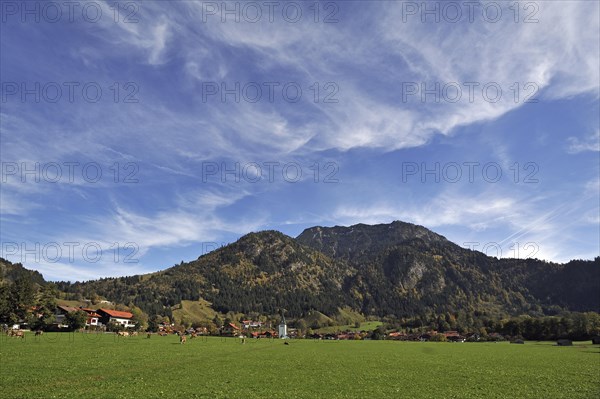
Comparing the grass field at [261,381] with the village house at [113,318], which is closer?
the grass field at [261,381]

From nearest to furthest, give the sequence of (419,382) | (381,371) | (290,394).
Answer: (290,394) → (419,382) → (381,371)

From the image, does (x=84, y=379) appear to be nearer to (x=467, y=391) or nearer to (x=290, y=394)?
(x=290, y=394)

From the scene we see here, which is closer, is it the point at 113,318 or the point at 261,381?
the point at 261,381

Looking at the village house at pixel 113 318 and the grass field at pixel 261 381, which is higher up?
the grass field at pixel 261 381

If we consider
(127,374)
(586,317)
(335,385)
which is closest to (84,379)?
(127,374)

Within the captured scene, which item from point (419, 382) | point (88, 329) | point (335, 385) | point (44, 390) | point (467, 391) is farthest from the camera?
point (88, 329)

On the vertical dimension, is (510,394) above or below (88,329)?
above

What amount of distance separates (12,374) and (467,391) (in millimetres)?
38510

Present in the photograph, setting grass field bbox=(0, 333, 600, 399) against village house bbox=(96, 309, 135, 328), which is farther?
village house bbox=(96, 309, 135, 328)

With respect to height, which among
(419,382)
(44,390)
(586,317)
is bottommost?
(586,317)

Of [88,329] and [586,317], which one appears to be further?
[586,317]

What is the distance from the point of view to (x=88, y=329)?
130 metres

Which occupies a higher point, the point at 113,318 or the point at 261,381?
the point at 261,381

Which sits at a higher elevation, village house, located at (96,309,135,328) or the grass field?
the grass field
